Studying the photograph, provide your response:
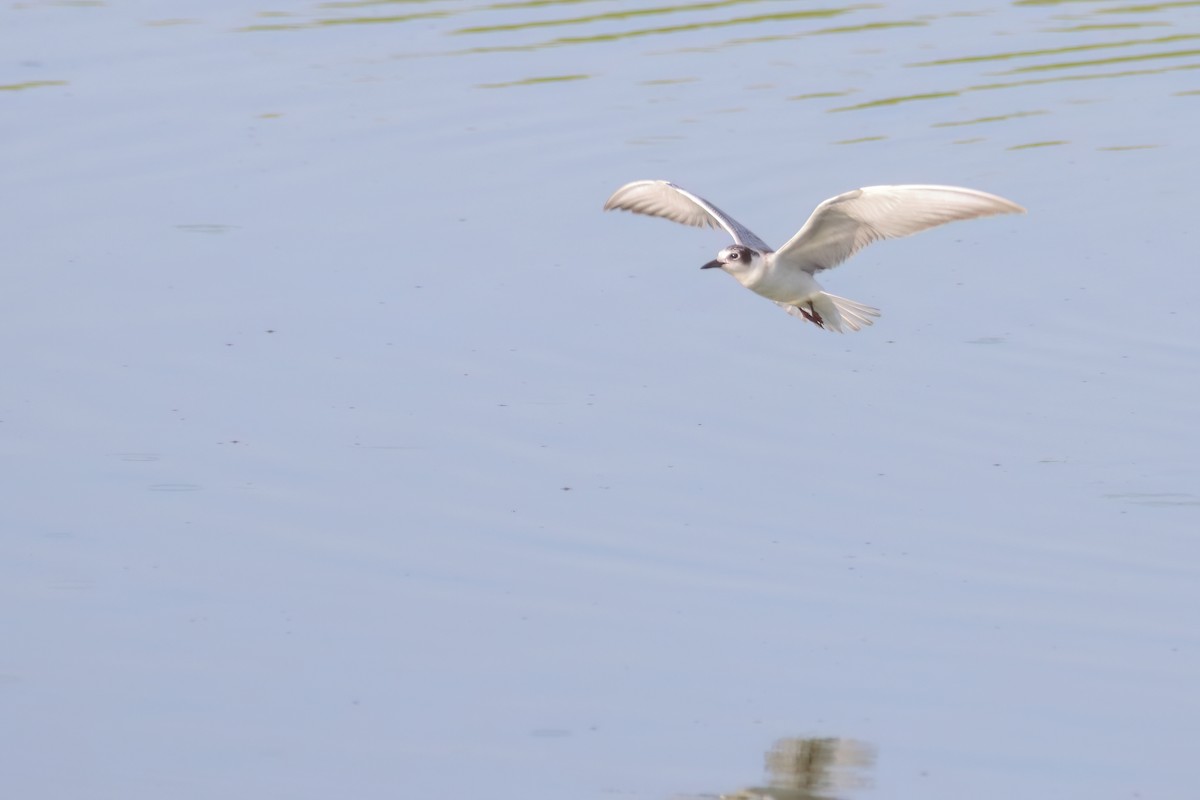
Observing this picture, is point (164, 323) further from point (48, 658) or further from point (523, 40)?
point (523, 40)

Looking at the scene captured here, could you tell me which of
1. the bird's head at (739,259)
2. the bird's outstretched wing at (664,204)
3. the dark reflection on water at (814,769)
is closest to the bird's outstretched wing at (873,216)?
the bird's head at (739,259)

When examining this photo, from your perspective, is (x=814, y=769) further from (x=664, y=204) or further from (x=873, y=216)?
(x=664, y=204)

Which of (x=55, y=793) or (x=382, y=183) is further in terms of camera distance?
(x=382, y=183)

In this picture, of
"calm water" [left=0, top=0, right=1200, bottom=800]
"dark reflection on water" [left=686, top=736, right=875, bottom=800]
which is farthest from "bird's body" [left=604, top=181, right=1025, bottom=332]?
"dark reflection on water" [left=686, top=736, right=875, bottom=800]

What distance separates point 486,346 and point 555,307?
28.2 inches

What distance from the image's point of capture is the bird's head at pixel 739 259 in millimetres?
11195

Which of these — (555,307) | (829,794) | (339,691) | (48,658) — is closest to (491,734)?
(339,691)

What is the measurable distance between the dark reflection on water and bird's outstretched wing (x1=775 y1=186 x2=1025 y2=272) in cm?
284

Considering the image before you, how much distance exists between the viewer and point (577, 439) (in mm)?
10742

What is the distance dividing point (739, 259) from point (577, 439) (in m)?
1.33

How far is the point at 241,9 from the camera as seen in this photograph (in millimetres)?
20234

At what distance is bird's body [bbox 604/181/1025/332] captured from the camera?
33.6 ft

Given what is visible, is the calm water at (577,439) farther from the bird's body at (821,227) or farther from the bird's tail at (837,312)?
the bird's body at (821,227)

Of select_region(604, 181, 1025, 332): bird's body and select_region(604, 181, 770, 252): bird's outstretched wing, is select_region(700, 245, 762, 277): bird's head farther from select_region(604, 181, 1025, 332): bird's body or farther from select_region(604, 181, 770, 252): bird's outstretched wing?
select_region(604, 181, 770, 252): bird's outstretched wing
